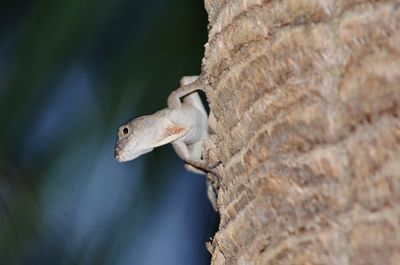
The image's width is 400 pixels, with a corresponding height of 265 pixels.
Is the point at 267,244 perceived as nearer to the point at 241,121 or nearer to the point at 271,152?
the point at 271,152

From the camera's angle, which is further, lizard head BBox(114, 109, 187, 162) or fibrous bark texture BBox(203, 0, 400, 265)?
lizard head BBox(114, 109, 187, 162)

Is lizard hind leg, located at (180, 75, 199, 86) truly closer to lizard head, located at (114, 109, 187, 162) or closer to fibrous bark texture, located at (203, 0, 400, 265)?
lizard head, located at (114, 109, 187, 162)

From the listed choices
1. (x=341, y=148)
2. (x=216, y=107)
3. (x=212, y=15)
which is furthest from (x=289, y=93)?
(x=212, y=15)

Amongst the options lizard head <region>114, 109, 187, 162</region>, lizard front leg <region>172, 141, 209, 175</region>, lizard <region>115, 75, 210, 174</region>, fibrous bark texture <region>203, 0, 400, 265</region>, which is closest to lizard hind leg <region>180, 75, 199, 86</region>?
lizard <region>115, 75, 210, 174</region>

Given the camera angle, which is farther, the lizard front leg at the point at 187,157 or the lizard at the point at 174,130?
the lizard at the point at 174,130

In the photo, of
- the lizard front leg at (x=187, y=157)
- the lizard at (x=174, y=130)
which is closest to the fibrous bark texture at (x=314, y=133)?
the lizard front leg at (x=187, y=157)

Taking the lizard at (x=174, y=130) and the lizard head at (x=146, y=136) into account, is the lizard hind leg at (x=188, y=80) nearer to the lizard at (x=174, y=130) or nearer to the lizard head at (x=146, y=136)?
the lizard at (x=174, y=130)

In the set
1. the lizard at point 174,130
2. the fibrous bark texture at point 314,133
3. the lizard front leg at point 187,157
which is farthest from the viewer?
the lizard at point 174,130

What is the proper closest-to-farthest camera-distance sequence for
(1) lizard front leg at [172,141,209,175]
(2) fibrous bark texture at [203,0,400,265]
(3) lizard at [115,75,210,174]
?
(2) fibrous bark texture at [203,0,400,265]
(1) lizard front leg at [172,141,209,175]
(3) lizard at [115,75,210,174]
